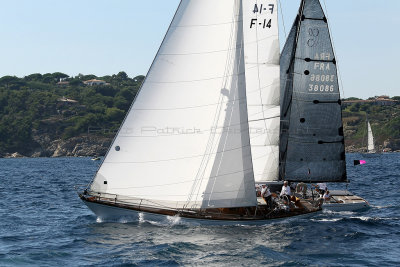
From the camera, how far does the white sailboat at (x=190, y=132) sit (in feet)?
82.8

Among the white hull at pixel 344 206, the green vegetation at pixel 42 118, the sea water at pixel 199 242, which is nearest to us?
the sea water at pixel 199 242

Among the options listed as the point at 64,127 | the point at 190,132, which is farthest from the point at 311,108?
the point at 64,127

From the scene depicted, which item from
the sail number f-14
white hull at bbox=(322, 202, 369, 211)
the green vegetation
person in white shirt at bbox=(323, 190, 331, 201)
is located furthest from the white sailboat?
the green vegetation

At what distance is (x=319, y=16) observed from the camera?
33.1 metres

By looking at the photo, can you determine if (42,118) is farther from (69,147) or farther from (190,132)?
(190,132)

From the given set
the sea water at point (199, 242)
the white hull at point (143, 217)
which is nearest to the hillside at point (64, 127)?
the sea water at point (199, 242)

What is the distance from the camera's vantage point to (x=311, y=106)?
3362 cm

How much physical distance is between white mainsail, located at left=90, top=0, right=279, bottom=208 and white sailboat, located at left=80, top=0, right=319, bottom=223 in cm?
4

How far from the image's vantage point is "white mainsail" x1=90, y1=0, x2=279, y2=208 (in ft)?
82.8

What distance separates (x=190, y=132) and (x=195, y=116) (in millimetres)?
722

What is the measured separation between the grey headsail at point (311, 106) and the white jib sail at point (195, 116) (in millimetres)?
8919

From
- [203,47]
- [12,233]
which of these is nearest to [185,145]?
[203,47]

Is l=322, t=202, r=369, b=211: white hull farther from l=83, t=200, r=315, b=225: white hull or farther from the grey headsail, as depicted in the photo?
l=83, t=200, r=315, b=225: white hull

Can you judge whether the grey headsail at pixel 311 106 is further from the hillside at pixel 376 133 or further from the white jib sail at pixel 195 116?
the hillside at pixel 376 133
